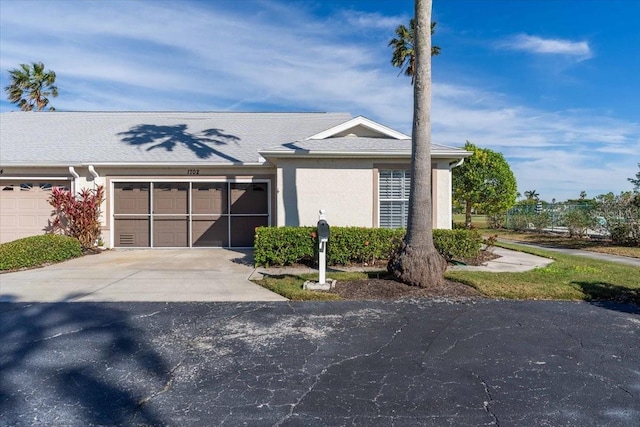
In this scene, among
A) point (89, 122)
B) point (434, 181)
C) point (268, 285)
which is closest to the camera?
Answer: point (268, 285)

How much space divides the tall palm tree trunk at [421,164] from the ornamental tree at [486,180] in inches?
856

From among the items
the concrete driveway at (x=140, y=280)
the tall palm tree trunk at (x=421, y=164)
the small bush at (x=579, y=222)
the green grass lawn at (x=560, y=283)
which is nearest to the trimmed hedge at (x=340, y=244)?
the concrete driveway at (x=140, y=280)

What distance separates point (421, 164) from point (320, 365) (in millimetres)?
4967

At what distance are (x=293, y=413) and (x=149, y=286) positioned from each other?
575cm

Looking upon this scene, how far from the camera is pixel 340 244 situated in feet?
33.4

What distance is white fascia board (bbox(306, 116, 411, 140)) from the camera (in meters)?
12.6

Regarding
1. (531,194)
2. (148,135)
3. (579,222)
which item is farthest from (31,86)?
(531,194)

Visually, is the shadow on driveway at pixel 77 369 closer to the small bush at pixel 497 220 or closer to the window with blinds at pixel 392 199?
the window with blinds at pixel 392 199

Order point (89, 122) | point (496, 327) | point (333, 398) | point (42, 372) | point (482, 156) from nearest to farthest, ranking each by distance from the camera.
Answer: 1. point (333, 398)
2. point (42, 372)
3. point (496, 327)
4. point (89, 122)
5. point (482, 156)

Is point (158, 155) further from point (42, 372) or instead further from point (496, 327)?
point (496, 327)

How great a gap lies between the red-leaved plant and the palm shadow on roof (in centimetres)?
262

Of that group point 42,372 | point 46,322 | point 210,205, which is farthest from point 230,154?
point 42,372

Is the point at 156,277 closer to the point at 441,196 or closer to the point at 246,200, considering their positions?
the point at 246,200

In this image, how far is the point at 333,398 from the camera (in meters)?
3.63
